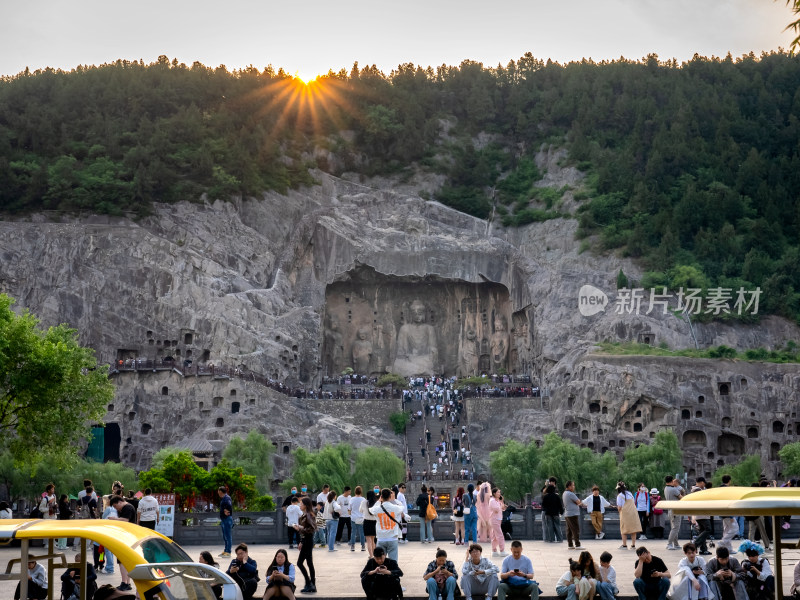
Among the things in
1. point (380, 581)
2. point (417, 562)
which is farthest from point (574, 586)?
point (417, 562)

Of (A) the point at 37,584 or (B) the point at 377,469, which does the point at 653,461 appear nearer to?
(B) the point at 377,469

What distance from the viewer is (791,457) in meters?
50.8

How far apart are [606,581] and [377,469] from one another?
33181 mm

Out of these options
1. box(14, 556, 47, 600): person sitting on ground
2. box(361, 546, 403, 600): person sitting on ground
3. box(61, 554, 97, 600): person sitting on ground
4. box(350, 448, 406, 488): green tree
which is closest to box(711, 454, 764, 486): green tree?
box(350, 448, 406, 488): green tree

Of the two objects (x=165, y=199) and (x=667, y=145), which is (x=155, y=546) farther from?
(x=667, y=145)

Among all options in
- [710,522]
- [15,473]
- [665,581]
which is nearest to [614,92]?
[15,473]

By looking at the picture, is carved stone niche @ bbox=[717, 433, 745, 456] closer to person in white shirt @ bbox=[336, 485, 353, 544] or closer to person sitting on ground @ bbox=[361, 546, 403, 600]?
person in white shirt @ bbox=[336, 485, 353, 544]

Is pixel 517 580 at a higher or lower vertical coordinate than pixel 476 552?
lower

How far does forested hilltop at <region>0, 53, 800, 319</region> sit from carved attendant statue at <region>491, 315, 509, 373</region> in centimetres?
797

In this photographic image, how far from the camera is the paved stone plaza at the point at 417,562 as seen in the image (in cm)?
1789

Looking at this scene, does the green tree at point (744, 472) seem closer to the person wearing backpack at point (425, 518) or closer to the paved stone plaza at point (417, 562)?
the paved stone plaza at point (417, 562)

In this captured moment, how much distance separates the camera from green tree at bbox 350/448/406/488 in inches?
1902

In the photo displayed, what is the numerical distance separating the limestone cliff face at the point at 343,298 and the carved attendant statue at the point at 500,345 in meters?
0.09

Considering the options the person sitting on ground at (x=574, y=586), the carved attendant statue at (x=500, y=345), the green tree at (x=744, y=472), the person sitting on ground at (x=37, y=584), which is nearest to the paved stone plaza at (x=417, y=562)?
the person sitting on ground at (x=37, y=584)
